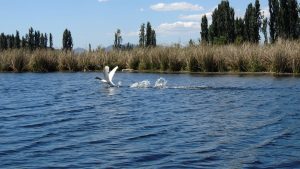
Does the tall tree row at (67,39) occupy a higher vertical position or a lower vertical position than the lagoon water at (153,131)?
higher

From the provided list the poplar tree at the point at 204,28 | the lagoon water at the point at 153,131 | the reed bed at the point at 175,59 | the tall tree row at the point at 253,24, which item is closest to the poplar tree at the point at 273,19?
the tall tree row at the point at 253,24

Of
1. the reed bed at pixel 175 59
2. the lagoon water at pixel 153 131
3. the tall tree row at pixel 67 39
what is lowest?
the lagoon water at pixel 153 131

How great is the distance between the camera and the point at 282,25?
2653 inches

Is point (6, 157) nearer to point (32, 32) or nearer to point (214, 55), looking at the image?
point (214, 55)

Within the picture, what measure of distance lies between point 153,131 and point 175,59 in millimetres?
27954

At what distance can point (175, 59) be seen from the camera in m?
39.7

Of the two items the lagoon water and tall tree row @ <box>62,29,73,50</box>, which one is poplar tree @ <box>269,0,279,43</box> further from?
the lagoon water

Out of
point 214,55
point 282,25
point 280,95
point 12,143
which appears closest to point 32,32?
point 282,25

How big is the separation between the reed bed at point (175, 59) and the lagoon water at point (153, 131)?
1256cm

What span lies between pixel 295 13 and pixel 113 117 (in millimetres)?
56626

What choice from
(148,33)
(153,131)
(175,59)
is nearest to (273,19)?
(148,33)

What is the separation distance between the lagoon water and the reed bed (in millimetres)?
12563

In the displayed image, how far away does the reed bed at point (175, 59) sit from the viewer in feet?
109

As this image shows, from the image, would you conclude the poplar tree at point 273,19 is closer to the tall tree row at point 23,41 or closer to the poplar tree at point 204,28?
the poplar tree at point 204,28
